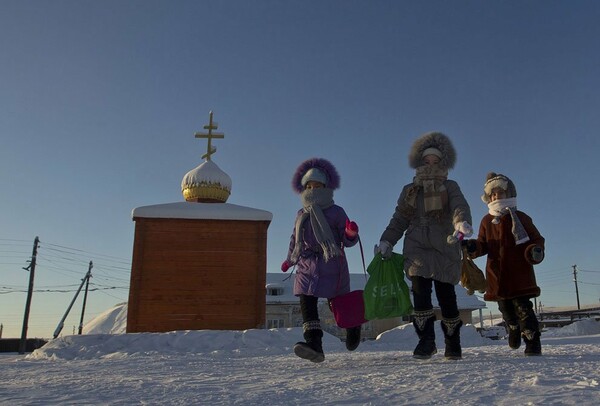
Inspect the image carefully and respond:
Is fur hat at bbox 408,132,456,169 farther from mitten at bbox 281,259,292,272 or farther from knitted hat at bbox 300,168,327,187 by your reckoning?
mitten at bbox 281,259,292,272

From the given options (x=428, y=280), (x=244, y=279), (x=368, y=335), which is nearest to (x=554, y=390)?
(x=428, y=280)

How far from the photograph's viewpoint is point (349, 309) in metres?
4.36

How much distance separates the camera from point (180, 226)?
11305 mm

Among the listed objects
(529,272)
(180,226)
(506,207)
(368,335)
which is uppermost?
(180,226)

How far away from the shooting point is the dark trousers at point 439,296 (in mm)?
4090

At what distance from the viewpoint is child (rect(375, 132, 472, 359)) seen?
4.01 metres

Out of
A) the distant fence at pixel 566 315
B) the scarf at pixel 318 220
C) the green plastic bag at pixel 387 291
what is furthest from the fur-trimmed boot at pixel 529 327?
the distant fence at pixel 566 315

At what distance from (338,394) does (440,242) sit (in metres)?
2.29

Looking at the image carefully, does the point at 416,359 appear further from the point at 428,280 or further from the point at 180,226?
the point at 180,226

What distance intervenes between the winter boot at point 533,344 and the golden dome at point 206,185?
10.0 meters

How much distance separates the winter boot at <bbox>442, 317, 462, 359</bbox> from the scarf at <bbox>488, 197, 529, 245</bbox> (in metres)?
0.86

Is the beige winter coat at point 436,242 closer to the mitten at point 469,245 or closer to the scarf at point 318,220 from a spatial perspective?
the mitten at point 469,245

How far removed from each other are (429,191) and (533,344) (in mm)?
1457

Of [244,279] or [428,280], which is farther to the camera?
[244,279]
